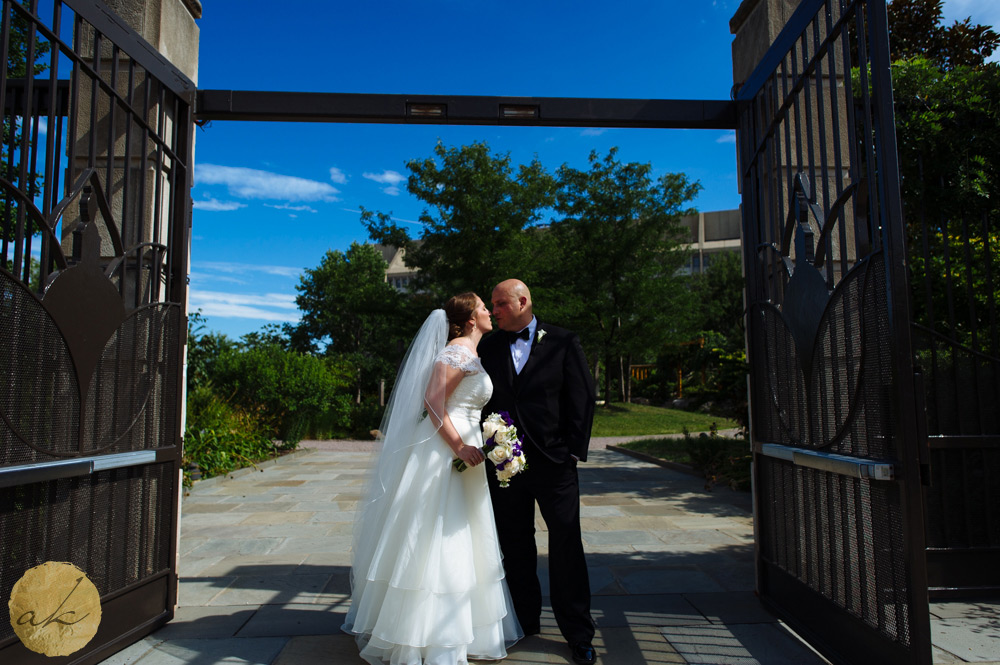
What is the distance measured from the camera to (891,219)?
2736 millimetres

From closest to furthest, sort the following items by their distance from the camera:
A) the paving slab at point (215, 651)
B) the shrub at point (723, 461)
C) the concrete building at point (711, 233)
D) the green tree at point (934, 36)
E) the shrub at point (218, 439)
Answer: the paving slab at point (215, 651), the green tree at point (934, 36), the shrub at point (723, 461), the shrub at point (218, 439), the concrete building at point (711, 233)

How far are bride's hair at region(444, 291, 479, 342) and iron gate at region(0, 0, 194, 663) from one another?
1703mm

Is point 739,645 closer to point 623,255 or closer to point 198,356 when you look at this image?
point 198,356

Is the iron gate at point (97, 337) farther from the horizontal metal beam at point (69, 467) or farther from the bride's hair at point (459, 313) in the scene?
the bride's hair at point (459, 313)

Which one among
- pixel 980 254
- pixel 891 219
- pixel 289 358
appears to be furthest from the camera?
pixel 289 358

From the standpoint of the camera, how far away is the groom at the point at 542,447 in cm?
358

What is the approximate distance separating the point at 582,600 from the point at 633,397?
3242cm

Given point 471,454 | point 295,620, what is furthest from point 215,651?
point 471,454

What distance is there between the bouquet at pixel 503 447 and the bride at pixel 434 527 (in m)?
0.12

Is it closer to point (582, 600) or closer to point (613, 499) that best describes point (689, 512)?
point (613, 499)

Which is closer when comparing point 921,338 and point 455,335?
point 455,335

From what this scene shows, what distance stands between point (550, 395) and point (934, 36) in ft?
24.3

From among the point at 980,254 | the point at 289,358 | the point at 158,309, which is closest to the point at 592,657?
the point at 158,309

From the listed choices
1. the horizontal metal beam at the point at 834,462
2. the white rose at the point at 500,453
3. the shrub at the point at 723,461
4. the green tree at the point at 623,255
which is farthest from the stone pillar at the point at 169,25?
the green tree at the point at 623,255
